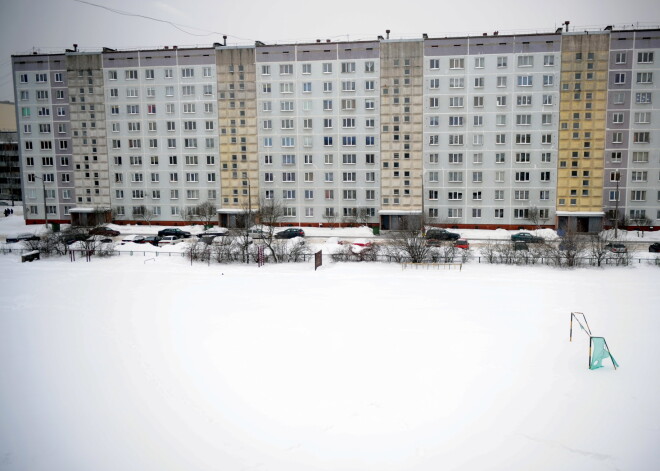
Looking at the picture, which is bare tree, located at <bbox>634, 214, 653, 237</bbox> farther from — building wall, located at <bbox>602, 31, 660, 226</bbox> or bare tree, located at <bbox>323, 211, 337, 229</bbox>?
bare tree, located at <bbox>323, 211, 337, 229</bbox>

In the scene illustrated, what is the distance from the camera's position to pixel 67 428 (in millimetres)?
13242

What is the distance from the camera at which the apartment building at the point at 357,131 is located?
160 ft

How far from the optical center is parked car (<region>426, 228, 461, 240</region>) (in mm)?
42438

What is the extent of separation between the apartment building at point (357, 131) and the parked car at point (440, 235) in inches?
239

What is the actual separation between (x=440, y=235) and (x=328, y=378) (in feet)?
96.3

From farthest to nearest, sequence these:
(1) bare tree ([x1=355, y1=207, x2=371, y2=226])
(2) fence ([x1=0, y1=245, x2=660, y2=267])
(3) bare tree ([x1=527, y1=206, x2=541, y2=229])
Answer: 1. (1) bare tree ([x1=355, y1=207, x2=371, y2=226])
2. (3) bare tree ([x1=527, y1=206, x2=541, y2=229])
3. (2) fence ([x1=0, y1=245, x2=660, y2=267])

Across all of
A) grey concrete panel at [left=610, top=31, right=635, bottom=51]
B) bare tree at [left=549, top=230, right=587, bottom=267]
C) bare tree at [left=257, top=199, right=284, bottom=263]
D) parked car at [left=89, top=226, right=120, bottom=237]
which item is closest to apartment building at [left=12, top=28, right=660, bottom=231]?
grey concrete panel at [left=610, top=31, right=635, bottom=51]

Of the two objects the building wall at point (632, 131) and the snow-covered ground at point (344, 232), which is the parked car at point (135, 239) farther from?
the building wall at point (632, 131)

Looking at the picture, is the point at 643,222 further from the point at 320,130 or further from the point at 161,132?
the point at 161,132

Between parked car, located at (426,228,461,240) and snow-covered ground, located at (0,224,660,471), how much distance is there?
14.9 metres

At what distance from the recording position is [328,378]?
633 inches

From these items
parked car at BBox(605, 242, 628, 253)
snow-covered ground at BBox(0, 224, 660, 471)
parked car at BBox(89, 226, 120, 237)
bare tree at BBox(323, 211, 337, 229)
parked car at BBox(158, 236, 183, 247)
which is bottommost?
snow-covered ground at BBox(0, 224, 660, 471)

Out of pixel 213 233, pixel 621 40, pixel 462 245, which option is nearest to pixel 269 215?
pixel 213 233

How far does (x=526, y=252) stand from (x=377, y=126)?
23.7 metres
